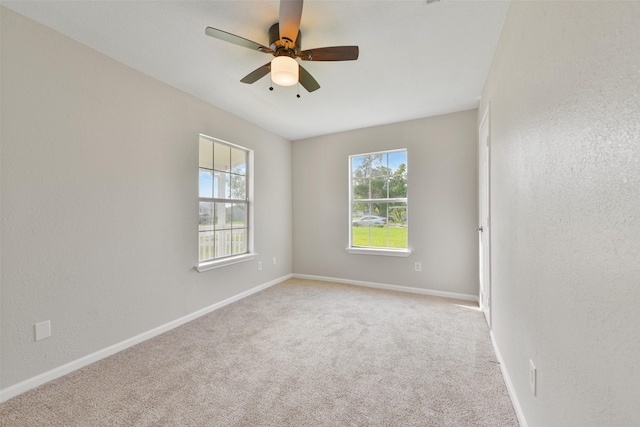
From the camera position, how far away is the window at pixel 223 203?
3.30 metres

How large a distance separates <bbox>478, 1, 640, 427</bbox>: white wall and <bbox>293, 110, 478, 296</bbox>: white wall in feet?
Result: 6.87

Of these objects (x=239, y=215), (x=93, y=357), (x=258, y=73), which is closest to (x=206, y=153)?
(x=239, y=215)

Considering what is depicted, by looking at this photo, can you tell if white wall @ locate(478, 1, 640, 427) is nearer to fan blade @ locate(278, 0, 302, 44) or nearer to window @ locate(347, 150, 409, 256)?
fan blade @ locate(278, 0, 302, 44)

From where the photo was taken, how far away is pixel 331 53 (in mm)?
1872

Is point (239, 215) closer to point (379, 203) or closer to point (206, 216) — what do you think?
point (206, 216)

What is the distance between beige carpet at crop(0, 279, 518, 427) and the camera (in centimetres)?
157

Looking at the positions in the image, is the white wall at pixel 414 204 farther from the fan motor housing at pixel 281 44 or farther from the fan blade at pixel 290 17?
the fan blade at pixel 290 17

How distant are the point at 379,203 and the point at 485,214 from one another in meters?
1.65

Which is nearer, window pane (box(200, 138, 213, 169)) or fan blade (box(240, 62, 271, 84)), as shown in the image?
fan blade (box(240, 62, 271, 84))

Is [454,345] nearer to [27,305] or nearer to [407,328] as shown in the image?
[407,328]

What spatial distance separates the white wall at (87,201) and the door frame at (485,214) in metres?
3.07

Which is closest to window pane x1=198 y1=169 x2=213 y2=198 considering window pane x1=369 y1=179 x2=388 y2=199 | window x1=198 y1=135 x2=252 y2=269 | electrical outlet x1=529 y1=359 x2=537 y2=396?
window x1=198 y1=135 x2=252 y2=269

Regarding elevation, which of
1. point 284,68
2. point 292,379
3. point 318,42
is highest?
point 318,42

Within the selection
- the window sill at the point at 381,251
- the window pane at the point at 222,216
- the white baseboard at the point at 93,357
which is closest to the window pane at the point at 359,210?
the window sill at the point at 381,251
